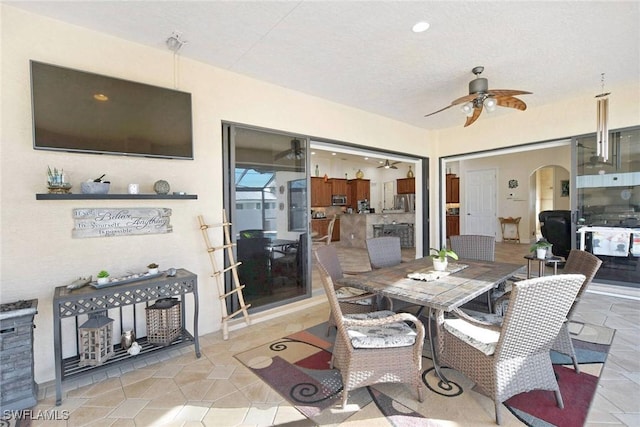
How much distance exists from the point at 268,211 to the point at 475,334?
8.37ft

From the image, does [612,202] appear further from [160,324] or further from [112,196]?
[112,196]

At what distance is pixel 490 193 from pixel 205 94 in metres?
8.97

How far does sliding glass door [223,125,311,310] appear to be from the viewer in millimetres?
3434

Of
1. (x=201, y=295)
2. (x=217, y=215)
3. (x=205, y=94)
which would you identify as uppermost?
(x=205, y=94)

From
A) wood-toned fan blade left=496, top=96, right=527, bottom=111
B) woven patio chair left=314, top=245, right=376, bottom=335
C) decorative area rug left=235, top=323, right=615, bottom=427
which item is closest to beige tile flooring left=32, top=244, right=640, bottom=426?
decorative area rug left=235, top=323, right=615, bottom=427

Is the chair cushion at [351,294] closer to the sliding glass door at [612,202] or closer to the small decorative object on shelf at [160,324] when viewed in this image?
the small decorative object on shelf at [160,324]

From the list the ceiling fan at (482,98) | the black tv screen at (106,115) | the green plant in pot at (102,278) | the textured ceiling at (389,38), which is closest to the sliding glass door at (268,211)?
the black tv screen at (106,115)

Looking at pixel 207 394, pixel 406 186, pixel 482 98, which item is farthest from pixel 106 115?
pixel 406 186

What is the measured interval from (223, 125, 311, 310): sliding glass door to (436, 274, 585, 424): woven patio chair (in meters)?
2.30

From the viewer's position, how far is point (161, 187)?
2697mm

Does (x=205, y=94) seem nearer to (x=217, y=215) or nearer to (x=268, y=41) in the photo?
(x=268, y=41)

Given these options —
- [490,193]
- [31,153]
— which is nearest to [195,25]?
[31,153]

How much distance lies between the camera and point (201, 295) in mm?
3113

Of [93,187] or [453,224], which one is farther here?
[453,224]
